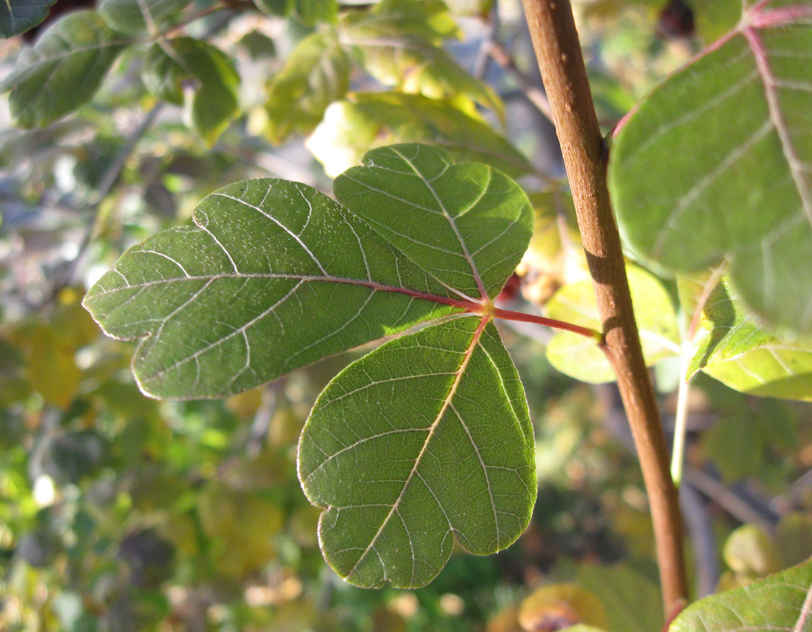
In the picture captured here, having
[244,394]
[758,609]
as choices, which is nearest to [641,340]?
[758,609]

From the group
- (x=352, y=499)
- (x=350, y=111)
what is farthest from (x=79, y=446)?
(x=352, y=499)

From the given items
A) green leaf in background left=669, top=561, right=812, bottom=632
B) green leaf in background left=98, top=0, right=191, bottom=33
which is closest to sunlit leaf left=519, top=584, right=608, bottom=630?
green leaf in background left=669, top=561, right=812, bottom=632

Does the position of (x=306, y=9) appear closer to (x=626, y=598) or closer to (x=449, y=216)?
(x=449, y=216)

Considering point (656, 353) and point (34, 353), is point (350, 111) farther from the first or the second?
point (34, 353)

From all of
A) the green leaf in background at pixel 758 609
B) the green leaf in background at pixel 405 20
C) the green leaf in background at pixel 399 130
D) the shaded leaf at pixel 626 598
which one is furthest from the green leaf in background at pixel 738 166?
the shaded leaf at pixel 626 598

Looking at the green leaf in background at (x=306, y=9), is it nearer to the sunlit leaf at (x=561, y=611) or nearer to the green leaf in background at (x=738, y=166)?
the green leaf in background at (x=738, y=166)

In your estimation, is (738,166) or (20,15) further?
(20,15)
